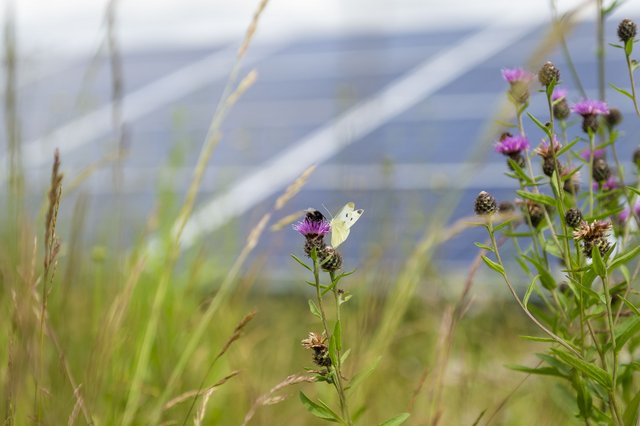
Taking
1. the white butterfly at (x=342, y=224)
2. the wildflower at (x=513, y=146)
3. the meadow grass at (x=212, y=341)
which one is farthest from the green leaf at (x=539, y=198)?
the white butterfly at (x=342, y=224)

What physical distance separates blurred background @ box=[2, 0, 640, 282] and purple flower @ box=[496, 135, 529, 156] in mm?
904

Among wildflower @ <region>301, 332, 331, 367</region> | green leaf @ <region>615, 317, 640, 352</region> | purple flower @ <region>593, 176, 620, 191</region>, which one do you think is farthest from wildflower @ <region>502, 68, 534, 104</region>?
wildflower @ <region>301, 332, 331, 367</region>

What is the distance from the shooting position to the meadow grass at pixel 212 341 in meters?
1.22

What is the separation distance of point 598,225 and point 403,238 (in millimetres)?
2118

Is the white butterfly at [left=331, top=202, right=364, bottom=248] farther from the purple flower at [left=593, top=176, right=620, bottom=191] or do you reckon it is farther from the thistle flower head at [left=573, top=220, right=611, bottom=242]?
the purple flower at [left=593, top=176, right=620, bottom=191]

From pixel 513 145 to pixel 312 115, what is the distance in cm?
745

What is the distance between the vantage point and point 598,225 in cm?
110

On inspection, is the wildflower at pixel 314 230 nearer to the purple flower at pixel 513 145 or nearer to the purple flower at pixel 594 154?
the purple flower at pixel 513 145

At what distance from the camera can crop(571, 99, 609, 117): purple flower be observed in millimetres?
1335

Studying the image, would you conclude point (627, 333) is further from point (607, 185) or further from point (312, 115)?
point (312, 115)

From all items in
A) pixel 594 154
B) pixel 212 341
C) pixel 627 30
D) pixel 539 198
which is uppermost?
pixel 627 30

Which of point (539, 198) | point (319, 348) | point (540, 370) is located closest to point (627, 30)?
point (539, 198)

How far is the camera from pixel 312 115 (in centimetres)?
873

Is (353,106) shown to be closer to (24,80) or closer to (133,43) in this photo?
(24,80)
